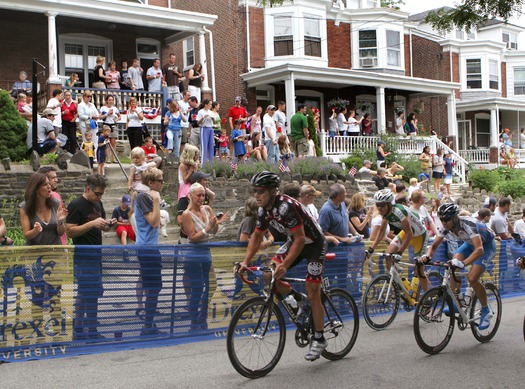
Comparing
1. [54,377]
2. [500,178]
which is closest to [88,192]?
[54,377]

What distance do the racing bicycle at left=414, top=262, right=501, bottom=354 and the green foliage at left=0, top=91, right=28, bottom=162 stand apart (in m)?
11.7

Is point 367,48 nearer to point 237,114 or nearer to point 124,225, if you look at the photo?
point 237,114

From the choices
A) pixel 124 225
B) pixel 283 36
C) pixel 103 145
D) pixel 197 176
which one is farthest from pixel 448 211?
pixel 283 36

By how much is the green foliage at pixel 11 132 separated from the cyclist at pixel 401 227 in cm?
1003

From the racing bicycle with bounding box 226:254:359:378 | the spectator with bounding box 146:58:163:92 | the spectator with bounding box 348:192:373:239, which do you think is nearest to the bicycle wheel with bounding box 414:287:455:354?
the racing bicycle with bounding box 226:254:359:378

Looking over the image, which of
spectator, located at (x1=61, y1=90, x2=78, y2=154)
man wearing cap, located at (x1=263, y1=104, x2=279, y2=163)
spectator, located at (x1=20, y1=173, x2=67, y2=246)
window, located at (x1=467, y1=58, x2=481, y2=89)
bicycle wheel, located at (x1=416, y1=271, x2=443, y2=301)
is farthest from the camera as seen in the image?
window, located at (x1=467, y1=58, x2=481, y2=89)

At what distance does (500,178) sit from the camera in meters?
30.3

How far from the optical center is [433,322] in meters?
8.04

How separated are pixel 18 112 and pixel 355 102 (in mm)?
19778

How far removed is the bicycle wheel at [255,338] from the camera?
6488 mm

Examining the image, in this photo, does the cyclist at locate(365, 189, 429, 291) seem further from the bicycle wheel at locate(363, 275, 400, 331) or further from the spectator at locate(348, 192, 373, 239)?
the spectator at locate(348, 192, 373, 239)

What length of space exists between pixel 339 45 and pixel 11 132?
20.3 metres

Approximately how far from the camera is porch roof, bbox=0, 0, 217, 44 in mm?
20828

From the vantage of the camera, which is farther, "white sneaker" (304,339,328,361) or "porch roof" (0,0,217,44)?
"porch roof" (0,0,217,44)
